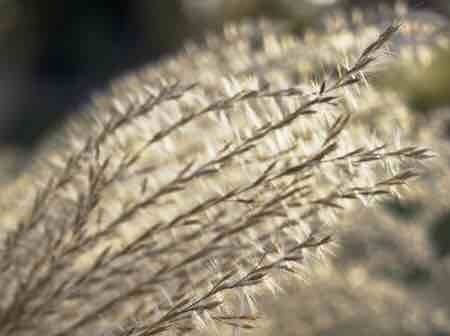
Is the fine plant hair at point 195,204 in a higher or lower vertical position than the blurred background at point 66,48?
lower

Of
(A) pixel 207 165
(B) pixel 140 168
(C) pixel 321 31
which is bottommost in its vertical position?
(A) pixel 207 165

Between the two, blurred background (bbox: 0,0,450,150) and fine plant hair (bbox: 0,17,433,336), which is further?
blurred background (bbox: 0,0,450,150)

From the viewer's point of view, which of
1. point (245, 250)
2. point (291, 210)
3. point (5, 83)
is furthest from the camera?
point (5, 83)

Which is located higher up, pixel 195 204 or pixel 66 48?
pixel 66 48

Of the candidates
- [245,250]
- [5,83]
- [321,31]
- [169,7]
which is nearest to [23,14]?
[5,83]

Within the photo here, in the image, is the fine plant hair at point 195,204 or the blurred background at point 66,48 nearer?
the fine plant hair at point 195,204

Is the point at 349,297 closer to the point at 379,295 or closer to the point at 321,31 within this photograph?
A: the point at 379,295

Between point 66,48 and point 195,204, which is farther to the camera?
point 66,48

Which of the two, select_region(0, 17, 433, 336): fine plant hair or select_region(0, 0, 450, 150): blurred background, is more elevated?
select_region(0, 0, 450, 150): blurred background
